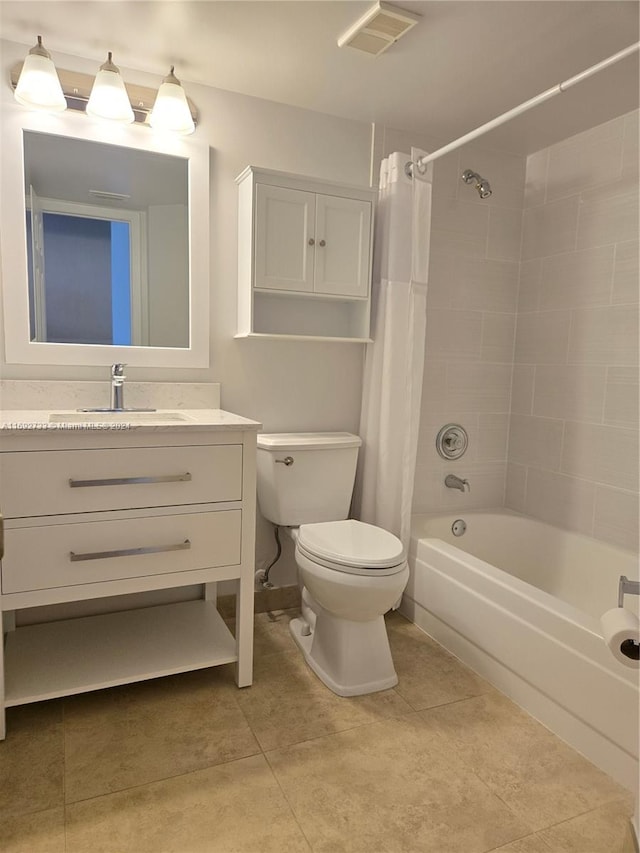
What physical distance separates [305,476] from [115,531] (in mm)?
823

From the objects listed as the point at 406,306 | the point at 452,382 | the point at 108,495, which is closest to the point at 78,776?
the point at 108,495

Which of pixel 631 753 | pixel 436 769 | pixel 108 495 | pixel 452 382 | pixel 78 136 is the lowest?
pixel 436 769

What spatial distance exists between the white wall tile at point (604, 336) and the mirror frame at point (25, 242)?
1.64 meters

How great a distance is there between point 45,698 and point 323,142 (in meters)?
2.28

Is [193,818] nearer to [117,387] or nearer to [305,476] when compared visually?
[305,476]

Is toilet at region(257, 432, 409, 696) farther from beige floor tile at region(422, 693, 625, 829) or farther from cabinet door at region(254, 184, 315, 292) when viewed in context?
cabinet door at region(254, 184, 315, 292)

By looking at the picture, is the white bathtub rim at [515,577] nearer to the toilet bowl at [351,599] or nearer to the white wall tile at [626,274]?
the toilet bowl at [351,599]

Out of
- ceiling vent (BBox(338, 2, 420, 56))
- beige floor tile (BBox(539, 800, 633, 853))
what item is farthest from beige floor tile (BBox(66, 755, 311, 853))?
ceiling vent (BBox(338, 2, 420, 56))

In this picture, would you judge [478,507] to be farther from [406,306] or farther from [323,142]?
[323,142]

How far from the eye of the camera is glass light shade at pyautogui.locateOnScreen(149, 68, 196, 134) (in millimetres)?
1992

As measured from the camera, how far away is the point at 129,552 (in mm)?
1696

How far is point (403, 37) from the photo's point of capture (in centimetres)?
182

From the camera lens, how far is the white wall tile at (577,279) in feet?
7.99

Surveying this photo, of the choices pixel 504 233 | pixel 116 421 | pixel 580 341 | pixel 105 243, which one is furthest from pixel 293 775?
pixel 504 233
